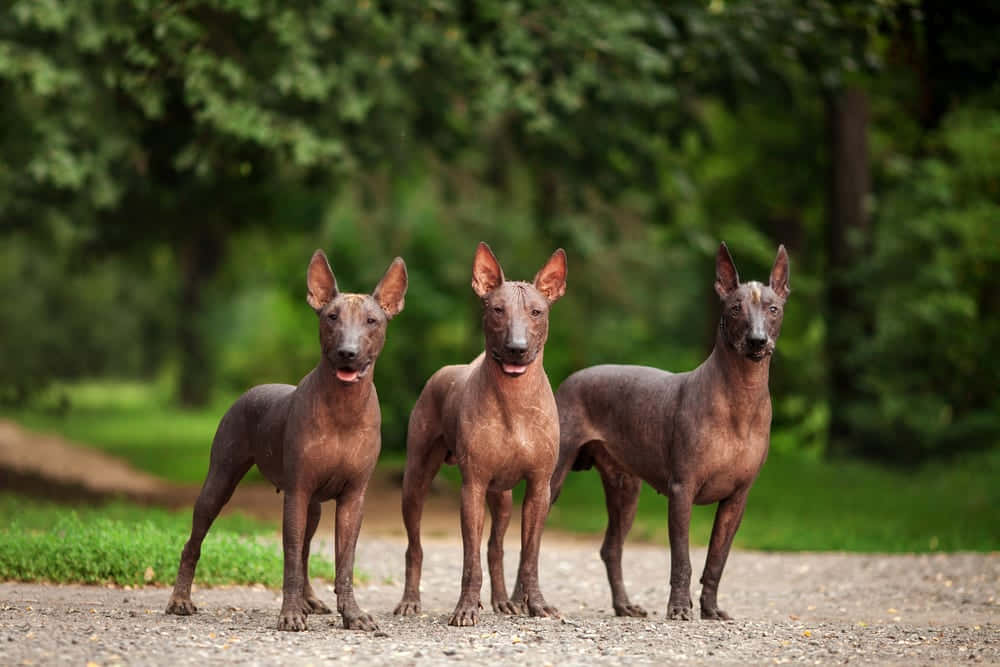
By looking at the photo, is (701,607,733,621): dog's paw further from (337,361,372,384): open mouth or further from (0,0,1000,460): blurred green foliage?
(0,0,1000,460): blurred green foliage

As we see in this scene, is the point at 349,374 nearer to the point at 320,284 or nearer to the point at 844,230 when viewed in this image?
the point at 320,284

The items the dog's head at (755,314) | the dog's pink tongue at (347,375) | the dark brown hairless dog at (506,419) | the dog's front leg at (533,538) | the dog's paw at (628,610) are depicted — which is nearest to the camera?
the dog's pink tongue at (347,375)

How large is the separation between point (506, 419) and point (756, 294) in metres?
1.87

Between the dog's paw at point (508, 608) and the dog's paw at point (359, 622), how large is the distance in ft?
3.98

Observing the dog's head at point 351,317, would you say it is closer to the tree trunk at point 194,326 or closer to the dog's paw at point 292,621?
the dog's paw at point 292,621

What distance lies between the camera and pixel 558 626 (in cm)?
964

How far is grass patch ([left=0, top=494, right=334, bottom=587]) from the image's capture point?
1196cm

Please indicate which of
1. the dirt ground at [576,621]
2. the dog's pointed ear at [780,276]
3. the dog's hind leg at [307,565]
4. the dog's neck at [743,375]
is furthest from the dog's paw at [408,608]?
the dog's pointed ear at [780,276]

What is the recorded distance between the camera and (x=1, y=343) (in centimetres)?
4188

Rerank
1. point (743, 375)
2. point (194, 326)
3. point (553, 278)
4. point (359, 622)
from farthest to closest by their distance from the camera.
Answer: point (194, 326) < point (743, 375) < point (553, 278) < point (359, 622)

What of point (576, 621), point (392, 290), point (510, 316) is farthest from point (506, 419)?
point (576, 621)

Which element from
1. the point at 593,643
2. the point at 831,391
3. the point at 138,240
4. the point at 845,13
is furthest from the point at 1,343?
the point at 593,643

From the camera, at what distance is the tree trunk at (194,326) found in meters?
42.5

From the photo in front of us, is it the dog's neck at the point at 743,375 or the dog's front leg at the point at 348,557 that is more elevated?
the dog's neck at the point at 743,375
